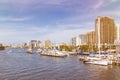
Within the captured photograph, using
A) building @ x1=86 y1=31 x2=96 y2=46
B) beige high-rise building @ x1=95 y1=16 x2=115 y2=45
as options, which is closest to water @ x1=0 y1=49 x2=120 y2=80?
beige high-rise building @ x1=95 y1=16 x2=115 y2=45

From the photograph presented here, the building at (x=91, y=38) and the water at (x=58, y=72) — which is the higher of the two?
the building at (x=91, y=38)

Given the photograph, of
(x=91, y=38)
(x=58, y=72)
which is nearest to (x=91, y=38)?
(x=91, y=38)

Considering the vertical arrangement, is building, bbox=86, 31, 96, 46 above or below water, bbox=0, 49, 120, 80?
above

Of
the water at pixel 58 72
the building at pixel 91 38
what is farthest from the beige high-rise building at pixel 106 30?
the water at pixel 58 72

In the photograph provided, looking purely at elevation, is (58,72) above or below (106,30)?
below

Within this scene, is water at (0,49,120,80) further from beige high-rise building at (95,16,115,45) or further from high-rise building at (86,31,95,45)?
high-rise building at (86,31,95,45)

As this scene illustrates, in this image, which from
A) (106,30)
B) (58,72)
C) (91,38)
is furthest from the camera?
(91,38)

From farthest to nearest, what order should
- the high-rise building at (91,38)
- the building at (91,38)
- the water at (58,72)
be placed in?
1. the high-rise building at (91,38)
2. the building at (91,38)
3. the water at (58,72)

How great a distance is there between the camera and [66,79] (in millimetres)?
38938

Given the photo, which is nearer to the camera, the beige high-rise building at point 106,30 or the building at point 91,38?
the beige high-rise building at point 106,30

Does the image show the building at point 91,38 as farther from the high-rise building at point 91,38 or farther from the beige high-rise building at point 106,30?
the beige high-rise building at point 106,30

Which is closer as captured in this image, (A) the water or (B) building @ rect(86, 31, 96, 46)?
(A) the water

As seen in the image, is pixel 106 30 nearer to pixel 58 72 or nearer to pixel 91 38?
pixel 91 38

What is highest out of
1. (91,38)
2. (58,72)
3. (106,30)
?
(106,30)
